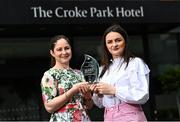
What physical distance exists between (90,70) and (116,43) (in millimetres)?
287

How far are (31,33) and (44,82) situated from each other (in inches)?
273

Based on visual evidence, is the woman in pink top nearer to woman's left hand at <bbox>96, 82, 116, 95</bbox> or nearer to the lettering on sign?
woman's left hand at <bbox>96, 82, 116, 95</bbox>

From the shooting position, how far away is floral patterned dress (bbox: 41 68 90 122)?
3.22 m

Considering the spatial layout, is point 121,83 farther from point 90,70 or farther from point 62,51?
point 62,51

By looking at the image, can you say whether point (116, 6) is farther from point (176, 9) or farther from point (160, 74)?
point (160, 74)

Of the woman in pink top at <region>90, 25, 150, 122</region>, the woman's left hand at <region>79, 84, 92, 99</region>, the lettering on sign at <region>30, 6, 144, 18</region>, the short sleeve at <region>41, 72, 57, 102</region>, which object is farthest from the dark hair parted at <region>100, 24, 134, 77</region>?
the lettering on sign at <region>30, 6, 144, 18</region>

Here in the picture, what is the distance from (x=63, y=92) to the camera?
3.23 m

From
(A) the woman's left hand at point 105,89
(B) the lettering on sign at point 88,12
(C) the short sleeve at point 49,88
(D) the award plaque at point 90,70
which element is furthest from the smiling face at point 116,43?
(B) the lettering on sign at point 88,12

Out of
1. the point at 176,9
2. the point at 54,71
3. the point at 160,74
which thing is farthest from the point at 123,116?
the point at 160,74

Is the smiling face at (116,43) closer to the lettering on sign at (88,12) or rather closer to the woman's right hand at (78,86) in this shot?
the woman's right hand at (78,86)

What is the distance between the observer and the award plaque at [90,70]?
10.4 ft

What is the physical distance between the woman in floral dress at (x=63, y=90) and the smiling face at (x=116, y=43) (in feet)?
1.06

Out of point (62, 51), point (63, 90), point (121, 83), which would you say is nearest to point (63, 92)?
point (63, 90)

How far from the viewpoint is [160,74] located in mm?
10609
